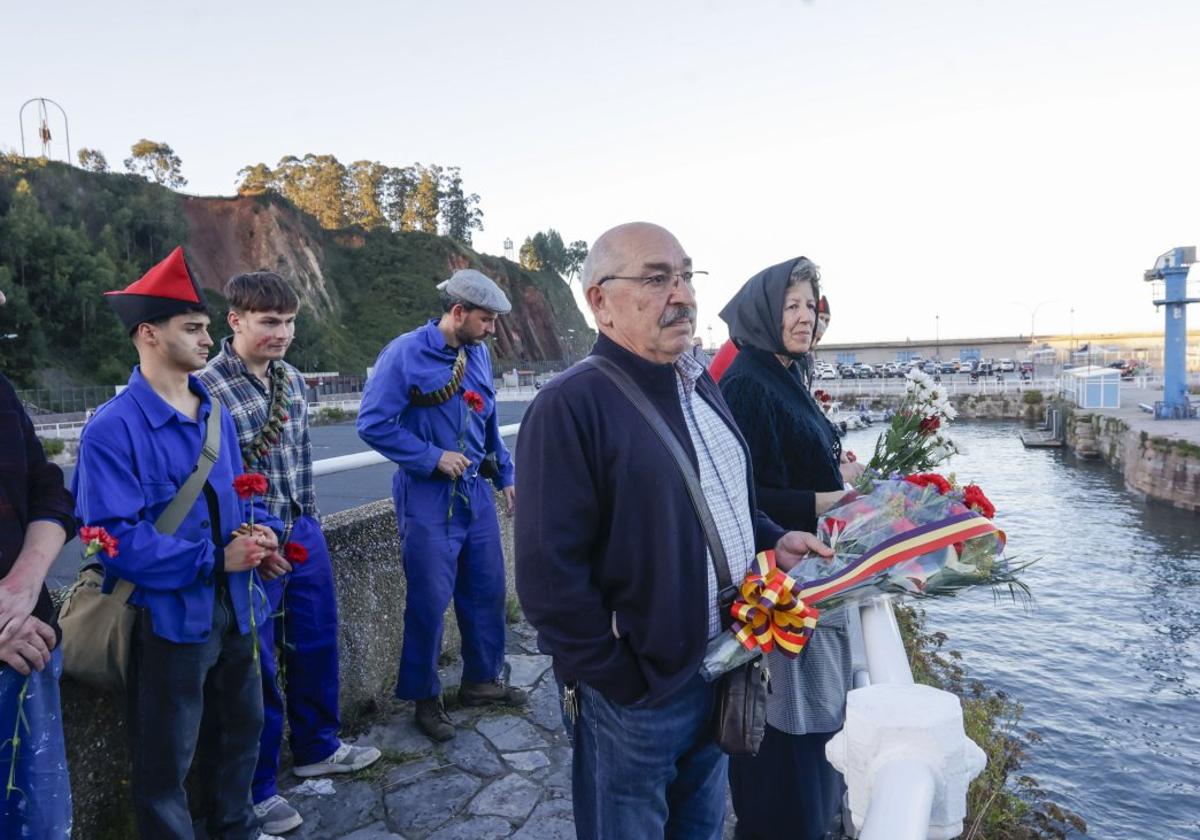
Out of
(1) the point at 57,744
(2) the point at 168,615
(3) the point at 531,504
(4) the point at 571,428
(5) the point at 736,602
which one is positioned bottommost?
(1) the point at 57,744

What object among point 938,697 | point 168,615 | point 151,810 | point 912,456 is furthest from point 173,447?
point 912,456

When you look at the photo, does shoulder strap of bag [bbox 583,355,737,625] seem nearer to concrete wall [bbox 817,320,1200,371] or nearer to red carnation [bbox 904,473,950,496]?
red carnation [bbox 904,473,950,496]

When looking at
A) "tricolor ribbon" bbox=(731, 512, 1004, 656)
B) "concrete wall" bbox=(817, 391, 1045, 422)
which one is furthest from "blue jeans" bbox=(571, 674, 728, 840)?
"concrete wall" bbox=(817, 391, 1045, 422)

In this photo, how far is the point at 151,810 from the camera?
2402mm

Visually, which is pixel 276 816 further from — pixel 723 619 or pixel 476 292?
pixel 476 292

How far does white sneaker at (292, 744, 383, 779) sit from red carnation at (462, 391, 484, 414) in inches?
63.4

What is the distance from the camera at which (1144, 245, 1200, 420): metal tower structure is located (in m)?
28.0

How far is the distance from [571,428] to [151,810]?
5.97 feet

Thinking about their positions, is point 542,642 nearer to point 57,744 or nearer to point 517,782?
point 57,744

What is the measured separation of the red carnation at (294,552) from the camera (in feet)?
10.0

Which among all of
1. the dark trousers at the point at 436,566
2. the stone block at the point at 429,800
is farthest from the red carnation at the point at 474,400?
the stone block at the point at 429,800

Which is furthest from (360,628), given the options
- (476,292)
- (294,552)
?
(476,292)

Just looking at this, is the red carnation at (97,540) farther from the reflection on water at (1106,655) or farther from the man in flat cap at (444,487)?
the reflection on water at (1106,655)

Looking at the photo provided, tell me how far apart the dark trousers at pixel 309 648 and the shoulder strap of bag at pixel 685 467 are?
6.15ft
